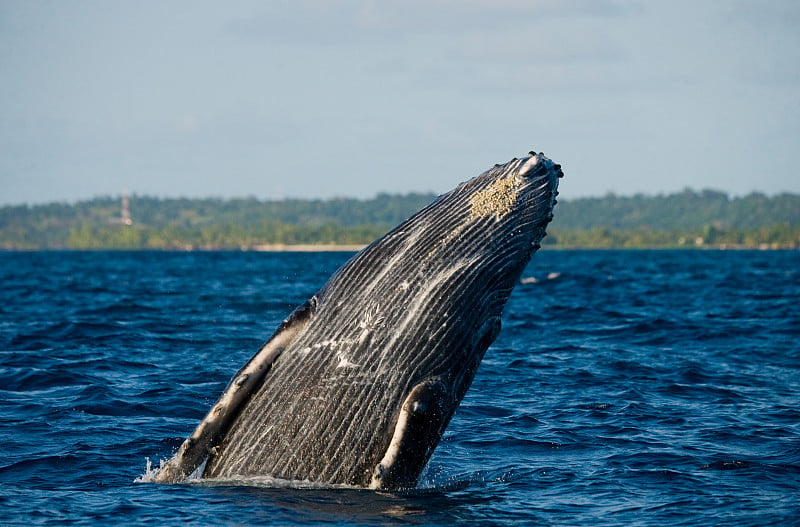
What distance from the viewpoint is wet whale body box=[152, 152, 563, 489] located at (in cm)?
620

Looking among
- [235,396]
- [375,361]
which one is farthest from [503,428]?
[235,396]

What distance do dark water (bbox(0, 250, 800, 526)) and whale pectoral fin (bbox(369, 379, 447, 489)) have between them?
0.28 m

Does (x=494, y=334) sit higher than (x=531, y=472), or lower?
higher

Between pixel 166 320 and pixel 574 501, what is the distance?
50.4ft

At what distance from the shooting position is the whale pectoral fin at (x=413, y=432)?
238 inches

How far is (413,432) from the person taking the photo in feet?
19.8

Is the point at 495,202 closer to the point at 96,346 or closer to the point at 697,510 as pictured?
the point at 697,510

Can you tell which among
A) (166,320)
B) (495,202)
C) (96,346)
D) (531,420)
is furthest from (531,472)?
(166,320)

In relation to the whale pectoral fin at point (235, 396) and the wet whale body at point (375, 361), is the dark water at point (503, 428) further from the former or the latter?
the whale pectoral fin at point (235, 396)

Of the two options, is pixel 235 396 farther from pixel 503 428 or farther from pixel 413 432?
pixel 503 428

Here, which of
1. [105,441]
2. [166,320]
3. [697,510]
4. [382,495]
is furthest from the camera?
[166,320]

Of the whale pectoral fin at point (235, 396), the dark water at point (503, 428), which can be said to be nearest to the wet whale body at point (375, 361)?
the whale pectoral fin at point (235, 396)

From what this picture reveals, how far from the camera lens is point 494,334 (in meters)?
6.51

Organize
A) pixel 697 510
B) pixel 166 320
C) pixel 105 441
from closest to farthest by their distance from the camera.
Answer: pixel 697 510 → pixel 105 441 → pixel 166 320
